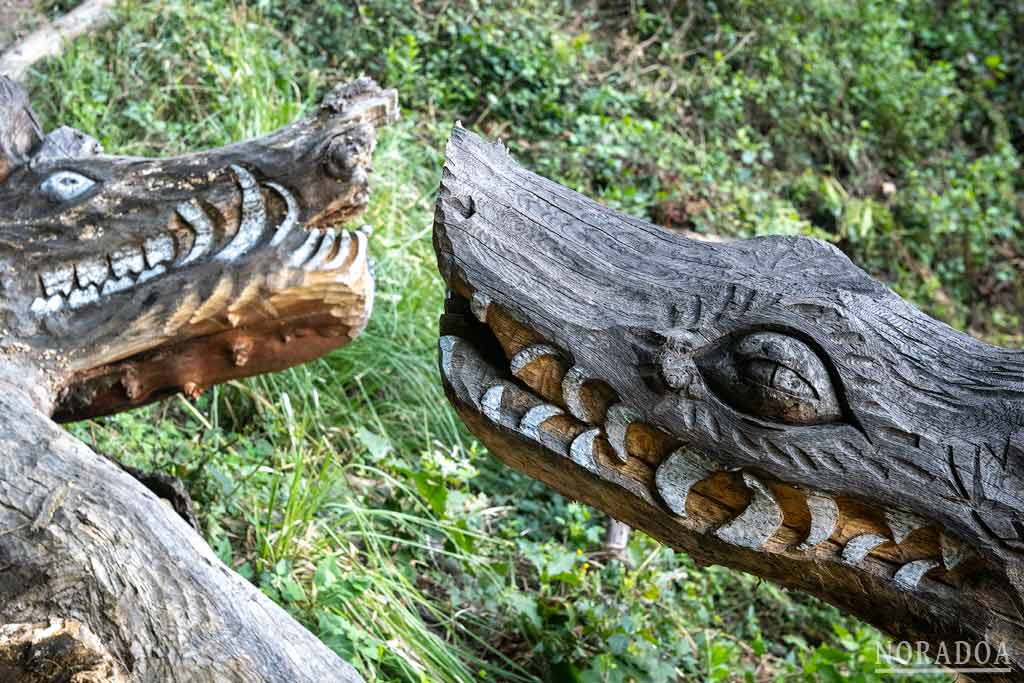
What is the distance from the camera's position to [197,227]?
1941mm

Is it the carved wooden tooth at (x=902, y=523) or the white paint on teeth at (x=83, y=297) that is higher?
the carved wooden tooth at (x=902, y=523)

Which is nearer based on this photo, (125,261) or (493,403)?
(493,403)

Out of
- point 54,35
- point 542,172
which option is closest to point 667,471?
point 542,172

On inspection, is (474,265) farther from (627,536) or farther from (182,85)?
(182,85)

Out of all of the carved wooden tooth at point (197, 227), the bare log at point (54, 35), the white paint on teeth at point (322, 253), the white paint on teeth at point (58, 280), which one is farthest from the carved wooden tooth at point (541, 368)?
the bare log at point (54, 35)

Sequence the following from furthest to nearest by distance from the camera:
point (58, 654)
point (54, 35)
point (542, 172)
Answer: point (542, 172)
point (54, 35)
point (58, 654)

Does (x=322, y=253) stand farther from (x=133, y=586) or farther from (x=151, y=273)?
(x=133, y=586)

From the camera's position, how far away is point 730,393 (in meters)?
1.17

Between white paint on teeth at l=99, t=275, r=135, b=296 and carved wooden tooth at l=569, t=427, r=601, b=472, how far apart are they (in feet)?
3.56

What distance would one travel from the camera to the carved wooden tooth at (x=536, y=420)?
125cm

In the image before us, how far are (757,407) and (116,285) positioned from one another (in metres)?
1.30

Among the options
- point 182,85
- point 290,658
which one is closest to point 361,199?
point 290,658

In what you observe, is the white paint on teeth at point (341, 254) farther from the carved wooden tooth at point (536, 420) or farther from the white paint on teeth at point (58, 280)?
the carved wooden tooth at point (536, 420)

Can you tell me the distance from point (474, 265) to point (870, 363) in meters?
0.49
